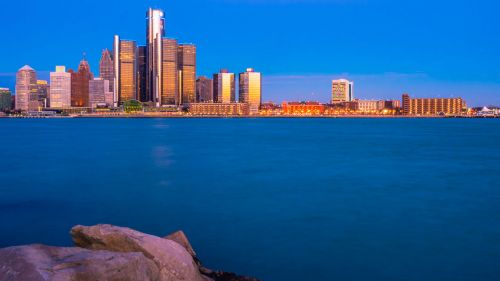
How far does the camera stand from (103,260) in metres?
6.43

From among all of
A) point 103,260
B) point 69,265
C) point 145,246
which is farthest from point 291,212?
point 69,265

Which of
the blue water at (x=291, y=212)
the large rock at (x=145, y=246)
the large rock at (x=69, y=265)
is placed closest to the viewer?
the large rock at (x=69, y=265)

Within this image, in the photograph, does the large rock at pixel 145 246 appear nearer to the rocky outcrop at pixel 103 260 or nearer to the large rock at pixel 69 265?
the rocky outcrop at pixel 103 260

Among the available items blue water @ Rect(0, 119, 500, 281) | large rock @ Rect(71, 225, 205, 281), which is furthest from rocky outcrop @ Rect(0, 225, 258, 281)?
blue water @ Rect(0, 119, 500, 281)

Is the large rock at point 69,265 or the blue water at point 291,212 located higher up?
the large rock at point 69,265

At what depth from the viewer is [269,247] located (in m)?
12.2

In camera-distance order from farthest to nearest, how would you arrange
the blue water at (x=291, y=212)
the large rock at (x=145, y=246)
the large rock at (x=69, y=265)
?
the blue water at (x=291, y=212) < the large rock at (x=145, y=246) < the large rock at (x=69, y=265)

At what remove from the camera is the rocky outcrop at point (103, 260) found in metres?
6.09

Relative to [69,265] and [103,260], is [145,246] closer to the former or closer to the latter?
[103,260]

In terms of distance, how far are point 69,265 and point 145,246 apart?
1.41 meters

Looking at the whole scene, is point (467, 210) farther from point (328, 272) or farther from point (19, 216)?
point (19, 216)

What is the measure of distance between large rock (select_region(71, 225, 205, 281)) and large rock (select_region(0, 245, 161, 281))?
1.78 ft

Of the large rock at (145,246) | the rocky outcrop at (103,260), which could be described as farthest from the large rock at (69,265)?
the large rock at (145,246)

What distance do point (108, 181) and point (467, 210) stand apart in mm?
15672
